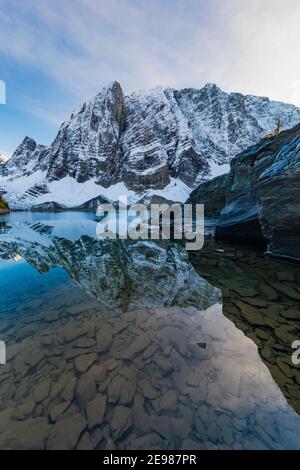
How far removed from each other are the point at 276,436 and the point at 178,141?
699 ft

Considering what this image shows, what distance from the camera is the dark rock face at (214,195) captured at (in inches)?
1937

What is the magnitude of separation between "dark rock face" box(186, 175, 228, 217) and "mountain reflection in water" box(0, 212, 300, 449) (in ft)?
148

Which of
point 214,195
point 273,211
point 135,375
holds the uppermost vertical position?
point 214,195

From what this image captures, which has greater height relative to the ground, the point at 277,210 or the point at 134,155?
the point at 134,155

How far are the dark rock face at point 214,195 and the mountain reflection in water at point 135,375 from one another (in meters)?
45.1

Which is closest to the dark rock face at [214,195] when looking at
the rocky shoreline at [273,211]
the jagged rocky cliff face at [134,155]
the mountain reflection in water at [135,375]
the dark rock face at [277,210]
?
the rocky shoreline at [273,211]

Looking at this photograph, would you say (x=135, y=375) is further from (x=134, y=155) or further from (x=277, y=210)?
(x=134, y=155)

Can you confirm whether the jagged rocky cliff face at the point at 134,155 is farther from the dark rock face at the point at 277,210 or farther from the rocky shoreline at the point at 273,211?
the dark rock face at the point at 277,210

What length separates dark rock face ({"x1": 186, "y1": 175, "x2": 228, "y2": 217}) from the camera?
4920 centimetres

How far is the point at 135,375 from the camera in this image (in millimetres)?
3631

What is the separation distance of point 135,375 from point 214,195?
5245 cm

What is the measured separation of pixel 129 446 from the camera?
2588 mm

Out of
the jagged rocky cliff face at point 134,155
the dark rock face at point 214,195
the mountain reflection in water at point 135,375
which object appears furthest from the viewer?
the jagged rocky cliff face at point 134,155

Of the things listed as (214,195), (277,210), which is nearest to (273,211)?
(277,210)
